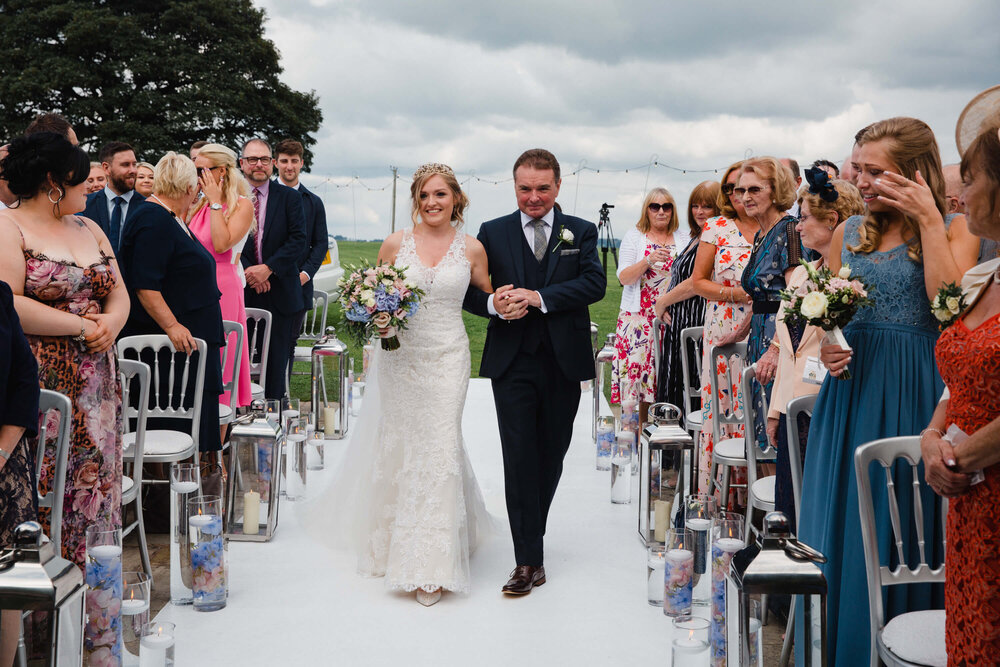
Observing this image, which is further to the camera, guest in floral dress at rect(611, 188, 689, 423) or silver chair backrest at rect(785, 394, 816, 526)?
guest in floral dress at rect(611, 188, 689, 423)

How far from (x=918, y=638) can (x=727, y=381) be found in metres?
3.29

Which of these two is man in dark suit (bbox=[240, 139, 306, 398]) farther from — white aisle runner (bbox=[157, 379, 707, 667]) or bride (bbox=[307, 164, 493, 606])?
bride (bbox=[307, 164, 493, 606])

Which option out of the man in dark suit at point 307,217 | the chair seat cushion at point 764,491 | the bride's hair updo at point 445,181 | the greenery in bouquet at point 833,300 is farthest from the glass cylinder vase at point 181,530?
the man in dark suit at point 307,217

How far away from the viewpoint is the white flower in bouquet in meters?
3.31

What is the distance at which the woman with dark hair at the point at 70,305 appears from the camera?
3.76 m

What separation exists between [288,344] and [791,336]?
5.13 m

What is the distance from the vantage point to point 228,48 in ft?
77.5

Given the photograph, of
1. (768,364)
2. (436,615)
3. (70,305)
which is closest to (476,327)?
(768,364)

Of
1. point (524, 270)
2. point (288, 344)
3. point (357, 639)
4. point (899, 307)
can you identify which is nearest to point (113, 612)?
point (357, 639)

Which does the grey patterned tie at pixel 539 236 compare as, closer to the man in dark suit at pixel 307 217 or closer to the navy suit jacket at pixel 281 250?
the navy suit jacket at pixel 281 250

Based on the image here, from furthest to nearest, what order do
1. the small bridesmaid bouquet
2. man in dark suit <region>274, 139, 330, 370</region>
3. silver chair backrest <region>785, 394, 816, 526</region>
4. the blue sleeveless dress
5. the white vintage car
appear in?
the white vintage car
man in dark suit <region>274, 139, 330, 370</region>
silver chair backrest <region>785, 394, 816, 526</region>
the blue sleeveless dress
the small bridesmaid bouquet

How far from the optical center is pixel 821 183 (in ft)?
13.8

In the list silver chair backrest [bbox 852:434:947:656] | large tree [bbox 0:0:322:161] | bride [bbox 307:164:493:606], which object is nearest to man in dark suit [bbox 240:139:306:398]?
bride [bbox 307:164:493:606]

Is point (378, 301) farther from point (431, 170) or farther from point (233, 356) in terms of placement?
point (233, 356)
